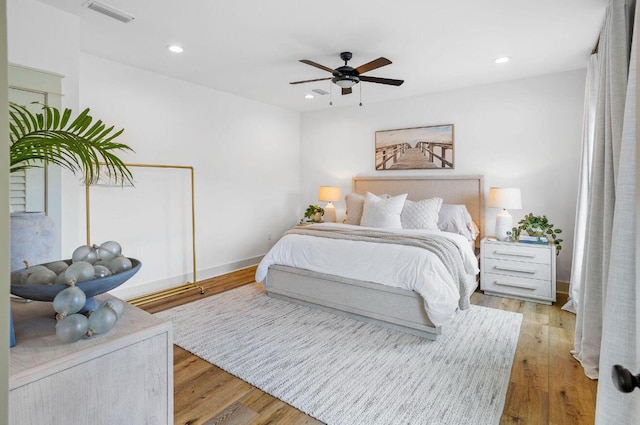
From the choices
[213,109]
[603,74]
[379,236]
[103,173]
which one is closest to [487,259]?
[379,236]

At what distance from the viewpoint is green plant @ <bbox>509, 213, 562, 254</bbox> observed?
3.82 meters

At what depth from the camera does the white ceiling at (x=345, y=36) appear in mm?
2557

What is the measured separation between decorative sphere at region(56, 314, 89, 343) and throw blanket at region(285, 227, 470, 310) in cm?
261

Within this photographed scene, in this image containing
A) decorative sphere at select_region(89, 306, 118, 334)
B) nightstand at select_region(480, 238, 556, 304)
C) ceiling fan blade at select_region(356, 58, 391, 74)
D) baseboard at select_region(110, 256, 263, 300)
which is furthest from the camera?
baseboard at select_region(110, 256, 263, 300)

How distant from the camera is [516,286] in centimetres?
381

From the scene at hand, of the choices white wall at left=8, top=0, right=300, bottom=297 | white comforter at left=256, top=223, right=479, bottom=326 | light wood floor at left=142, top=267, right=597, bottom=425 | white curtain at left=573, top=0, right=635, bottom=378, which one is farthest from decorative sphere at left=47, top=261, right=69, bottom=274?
white curtain at left=573, top=0, right=635, bottom=378

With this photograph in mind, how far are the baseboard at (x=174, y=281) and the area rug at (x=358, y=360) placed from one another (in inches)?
28.0

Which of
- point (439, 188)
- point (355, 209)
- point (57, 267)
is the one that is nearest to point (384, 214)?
point (355, 209)

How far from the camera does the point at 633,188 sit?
2.92ft

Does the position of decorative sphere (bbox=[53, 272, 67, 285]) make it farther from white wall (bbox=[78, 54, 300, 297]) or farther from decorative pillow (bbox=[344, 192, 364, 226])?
decorative pillow (bbox=[344, 192, 364, 226])

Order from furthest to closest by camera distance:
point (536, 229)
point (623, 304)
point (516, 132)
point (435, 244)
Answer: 1. point (516, 132)
2. point (536, 229)
3. point (435, 244)
4. point (623, 304)

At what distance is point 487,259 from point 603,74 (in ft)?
7.19

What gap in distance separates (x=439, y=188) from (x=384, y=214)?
1127 millimetres

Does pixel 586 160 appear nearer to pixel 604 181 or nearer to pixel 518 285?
pixel 604 181
